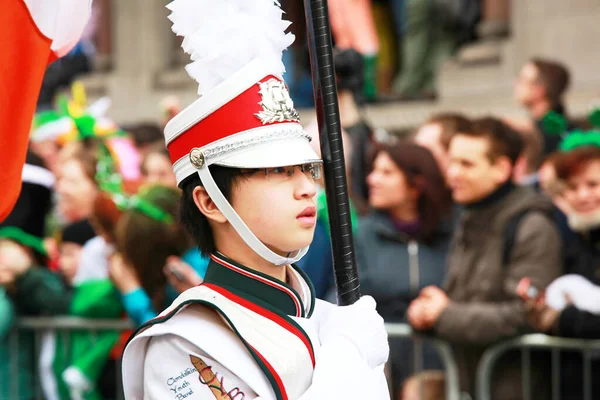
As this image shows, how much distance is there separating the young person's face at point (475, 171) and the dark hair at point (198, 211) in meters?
2.67

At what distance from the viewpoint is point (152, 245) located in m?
5.88

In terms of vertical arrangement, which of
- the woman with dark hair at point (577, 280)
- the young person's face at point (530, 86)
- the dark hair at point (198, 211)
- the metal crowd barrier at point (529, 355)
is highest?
the dark hair at point (198, 211)

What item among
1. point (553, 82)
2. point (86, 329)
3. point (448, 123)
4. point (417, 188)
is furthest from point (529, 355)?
point (86, 329)

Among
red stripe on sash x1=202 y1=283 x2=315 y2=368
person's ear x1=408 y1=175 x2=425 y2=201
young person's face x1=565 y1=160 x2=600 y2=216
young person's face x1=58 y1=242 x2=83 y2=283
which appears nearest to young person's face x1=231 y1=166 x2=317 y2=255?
red stripe on sash x1=202 y1=283 x2=315 y2=368

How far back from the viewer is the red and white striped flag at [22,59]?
10.9ft

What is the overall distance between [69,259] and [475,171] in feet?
8.58

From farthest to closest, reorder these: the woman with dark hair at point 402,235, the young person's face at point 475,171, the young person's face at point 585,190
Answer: the woman with dark hair at point 402,235, the young person's face at point 475,171, the young person's face at point 585,190

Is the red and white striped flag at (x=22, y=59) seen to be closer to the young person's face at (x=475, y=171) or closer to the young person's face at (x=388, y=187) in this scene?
the young person's face at (x=475, y=171)

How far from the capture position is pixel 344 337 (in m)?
2.78

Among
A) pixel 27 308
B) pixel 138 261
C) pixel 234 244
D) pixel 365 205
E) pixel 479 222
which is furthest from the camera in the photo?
pixel 27 308

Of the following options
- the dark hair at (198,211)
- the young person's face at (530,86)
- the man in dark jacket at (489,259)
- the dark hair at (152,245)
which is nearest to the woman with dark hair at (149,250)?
the dark hair at (152,245)

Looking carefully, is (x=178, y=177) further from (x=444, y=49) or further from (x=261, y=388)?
(x=444, y=49)

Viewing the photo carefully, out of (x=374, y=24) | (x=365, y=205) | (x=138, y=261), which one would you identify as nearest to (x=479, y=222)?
(x=365, y=205)

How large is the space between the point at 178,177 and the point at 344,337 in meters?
0.61
